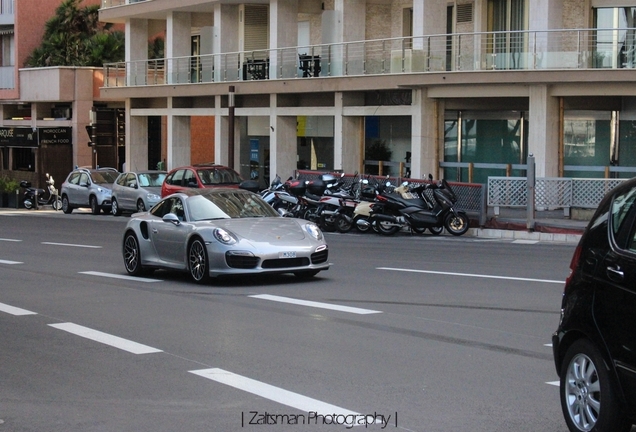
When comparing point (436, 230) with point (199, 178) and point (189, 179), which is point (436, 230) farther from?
point (189, 179)

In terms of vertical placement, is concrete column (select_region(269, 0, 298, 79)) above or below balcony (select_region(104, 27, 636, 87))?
above

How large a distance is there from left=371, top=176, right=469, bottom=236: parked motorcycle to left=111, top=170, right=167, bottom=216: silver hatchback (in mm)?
11543

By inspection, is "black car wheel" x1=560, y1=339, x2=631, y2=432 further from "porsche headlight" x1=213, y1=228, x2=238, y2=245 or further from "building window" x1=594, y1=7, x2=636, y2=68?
"building window" x1=594, y1=7, x2=636, y2=68

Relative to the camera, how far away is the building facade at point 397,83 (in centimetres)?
2864

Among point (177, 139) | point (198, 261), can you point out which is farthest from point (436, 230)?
point (177, 139)

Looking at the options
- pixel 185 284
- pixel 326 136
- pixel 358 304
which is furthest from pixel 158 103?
pixel 358 304

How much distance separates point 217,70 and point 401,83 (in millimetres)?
11073

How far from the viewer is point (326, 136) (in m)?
39.0

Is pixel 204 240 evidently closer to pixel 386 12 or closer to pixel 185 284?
pixel 185 284

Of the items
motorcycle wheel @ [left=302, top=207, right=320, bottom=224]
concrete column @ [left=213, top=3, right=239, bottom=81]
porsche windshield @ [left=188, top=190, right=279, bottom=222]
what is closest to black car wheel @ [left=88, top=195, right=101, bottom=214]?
concrete column @ [left=213, top=3, right=239, bottom=81]

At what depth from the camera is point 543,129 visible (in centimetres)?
2862

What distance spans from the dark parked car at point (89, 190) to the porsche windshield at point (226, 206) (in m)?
22.5

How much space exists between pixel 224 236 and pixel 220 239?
69 millimetres

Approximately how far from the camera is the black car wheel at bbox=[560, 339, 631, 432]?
6.12 m
